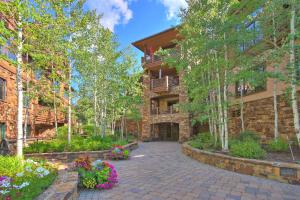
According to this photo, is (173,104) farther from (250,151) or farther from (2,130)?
(2,130)

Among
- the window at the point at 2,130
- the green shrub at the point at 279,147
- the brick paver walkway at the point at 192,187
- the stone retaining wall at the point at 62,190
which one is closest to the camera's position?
the stone retaining wall at the point at 62,190

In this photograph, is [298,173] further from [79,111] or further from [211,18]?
[79,111]

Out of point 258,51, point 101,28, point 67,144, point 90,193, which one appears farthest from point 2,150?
point 258,51

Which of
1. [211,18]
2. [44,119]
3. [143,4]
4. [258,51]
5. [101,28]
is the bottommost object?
[44,119]

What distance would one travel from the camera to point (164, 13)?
38.9 feet

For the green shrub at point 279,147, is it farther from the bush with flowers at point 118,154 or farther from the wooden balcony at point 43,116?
the wooden balcony at point 43,116

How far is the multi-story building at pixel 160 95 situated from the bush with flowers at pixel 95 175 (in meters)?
12.6

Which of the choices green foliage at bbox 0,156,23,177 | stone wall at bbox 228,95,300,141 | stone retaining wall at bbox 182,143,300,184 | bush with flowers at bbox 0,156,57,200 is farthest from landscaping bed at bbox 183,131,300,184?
green foliage at bbox 0,156,23,177

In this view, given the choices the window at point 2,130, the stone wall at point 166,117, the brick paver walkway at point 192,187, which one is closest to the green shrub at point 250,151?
the brick paver walkway at point 192,187

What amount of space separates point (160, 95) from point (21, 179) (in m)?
15.8

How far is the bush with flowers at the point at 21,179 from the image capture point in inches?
137

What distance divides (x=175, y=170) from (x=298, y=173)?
11.5ft

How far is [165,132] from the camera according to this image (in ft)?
70.7

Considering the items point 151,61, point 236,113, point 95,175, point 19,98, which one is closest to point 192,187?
point 95,175
